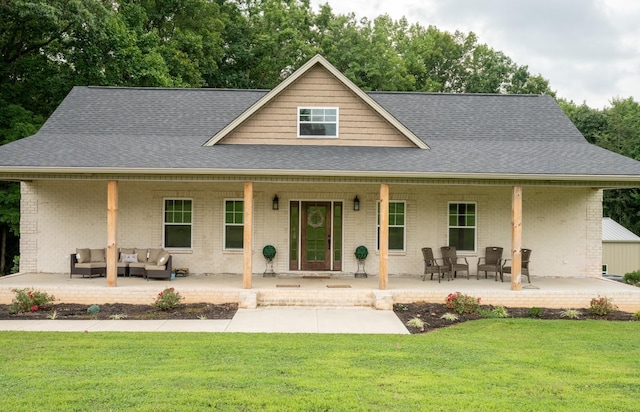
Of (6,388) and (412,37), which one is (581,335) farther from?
(412,37)

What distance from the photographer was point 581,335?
8852mm

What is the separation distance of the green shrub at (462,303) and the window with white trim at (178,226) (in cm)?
755

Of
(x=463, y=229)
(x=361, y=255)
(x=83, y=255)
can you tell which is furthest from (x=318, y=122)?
(x=83, y=255)

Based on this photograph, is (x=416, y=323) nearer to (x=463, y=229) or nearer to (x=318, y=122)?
(x=463, y=229)

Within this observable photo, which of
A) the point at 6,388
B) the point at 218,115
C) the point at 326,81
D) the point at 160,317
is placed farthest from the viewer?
the point at 218,115

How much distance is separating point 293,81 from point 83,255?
23.9 feet

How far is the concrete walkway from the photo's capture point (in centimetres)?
914

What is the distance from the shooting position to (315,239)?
14547 millimetres

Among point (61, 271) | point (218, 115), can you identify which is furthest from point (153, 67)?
point (61, 271)

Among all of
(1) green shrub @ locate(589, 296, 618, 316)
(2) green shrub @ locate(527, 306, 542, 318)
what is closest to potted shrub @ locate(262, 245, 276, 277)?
(2) green shrub @ locate(527, 306, 542, 318)

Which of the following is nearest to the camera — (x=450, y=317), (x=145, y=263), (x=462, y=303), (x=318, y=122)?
(x=450, y=317)

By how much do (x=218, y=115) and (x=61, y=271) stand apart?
6419 mm

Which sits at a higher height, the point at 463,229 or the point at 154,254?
the point at 463,229

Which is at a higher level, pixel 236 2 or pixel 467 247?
pixel 236 2
